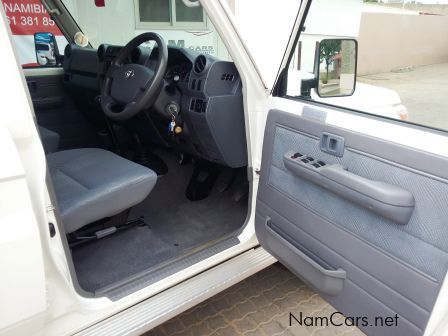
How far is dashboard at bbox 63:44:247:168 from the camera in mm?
1875

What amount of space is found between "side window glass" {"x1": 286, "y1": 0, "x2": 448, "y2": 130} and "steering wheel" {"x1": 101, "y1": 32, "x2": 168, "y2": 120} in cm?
67

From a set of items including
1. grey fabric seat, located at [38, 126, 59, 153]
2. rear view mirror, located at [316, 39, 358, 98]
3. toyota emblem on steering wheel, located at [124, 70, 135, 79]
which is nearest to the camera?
rear view mirror, located at [316, 39, 358, 98]

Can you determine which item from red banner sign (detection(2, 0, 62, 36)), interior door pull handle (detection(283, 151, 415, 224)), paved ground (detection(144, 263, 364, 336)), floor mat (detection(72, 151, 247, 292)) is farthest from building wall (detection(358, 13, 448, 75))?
red banner sign (detection(2, 0, 62, 36))

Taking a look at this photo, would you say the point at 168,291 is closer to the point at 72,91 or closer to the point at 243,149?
the point at 243,149

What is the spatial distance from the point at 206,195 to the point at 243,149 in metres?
0.60

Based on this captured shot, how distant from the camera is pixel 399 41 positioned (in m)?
1.60

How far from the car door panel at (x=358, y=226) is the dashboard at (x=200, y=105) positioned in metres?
0.33

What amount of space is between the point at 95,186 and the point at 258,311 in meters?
1.09

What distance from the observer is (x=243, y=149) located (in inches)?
78.5

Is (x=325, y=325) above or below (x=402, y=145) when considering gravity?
below

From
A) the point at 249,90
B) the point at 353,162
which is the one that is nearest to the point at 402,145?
the point at 353,162

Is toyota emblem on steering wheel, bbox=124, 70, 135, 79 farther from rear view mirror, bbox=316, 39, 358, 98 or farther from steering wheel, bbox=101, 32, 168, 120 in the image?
rear view mirror, bbox=316, 39, 358, 98

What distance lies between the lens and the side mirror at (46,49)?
2.92 meters

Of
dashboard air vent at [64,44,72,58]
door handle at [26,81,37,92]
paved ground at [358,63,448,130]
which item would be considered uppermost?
dashboard air vent at [64,44,72,58]
